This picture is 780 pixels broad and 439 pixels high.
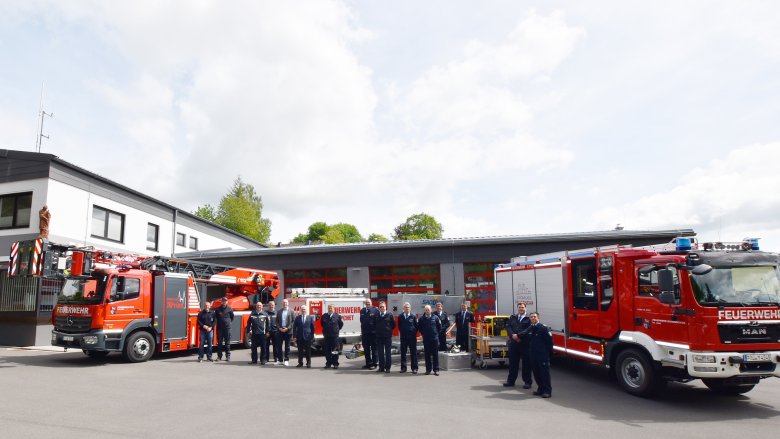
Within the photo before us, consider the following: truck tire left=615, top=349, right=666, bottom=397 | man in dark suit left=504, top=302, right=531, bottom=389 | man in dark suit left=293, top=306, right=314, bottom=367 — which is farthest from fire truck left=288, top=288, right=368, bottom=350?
truck tire left=615, top=349, right=666, bottom=397

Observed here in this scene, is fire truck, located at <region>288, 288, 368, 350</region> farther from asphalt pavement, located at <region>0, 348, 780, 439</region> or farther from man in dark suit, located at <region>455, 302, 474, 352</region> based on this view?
man in dark suit, located at <region>455, 302, 474, 352</region>

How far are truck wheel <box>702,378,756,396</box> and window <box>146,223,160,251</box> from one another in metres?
23.9

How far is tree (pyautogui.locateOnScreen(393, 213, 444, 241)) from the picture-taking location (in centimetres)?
7025

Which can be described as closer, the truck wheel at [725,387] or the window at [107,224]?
the truck wheel at [725,387]

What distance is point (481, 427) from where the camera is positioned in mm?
6965

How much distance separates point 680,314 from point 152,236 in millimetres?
24212

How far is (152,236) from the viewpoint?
25.3 metres

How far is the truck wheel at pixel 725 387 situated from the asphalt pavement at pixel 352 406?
17cm

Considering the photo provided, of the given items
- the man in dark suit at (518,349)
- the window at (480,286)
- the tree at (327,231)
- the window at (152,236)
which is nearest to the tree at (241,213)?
the tree at (327,231)

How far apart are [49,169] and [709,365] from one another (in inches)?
835

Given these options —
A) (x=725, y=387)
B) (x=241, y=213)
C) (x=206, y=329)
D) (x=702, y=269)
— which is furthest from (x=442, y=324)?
(x=241, y=213)

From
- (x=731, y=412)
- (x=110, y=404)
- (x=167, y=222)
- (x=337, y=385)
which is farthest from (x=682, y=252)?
(x=167, y=222)

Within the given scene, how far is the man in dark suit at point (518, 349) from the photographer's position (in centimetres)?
991

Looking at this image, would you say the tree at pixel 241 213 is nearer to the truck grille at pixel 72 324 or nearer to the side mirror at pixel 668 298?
the truck grille at pixel 72 324
